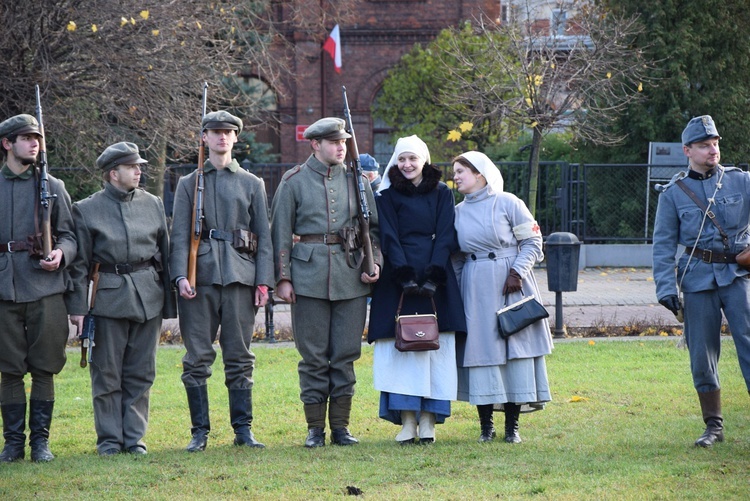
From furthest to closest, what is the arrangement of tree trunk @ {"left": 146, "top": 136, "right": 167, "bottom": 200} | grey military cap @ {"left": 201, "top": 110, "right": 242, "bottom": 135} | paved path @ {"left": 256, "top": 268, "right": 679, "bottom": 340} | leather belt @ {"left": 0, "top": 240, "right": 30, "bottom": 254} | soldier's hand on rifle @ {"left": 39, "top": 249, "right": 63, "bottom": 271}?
tree trunk @ {"left": 146, "top": 136, "right": 167, "bottom": 200} → paved path @ {"left": 256, "top": 268, "right": 679, "bottom": 340} → grey military cap @ {"left": 201, "top": 110, "right": 242, "bottom": 135} → leather belt @ {"left": 0, "top": 240, "right": 30, "bottom": 254} → soldier's hand on rifle @ {"left": 39, "top": 249, "right": 63, "bottom": 271}

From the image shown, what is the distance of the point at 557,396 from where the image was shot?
913 cm

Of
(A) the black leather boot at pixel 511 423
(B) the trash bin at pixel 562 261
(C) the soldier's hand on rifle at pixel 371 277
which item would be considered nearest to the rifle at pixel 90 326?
(C) the soldier's hand on rifle at pixel 371 277

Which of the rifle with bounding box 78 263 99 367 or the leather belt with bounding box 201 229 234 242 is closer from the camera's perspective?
the rifle with bounding box 78 263 99 367

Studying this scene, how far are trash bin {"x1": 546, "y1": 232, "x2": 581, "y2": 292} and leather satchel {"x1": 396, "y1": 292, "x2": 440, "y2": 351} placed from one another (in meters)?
5.53

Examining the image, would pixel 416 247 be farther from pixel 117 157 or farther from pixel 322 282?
pixel 117 157

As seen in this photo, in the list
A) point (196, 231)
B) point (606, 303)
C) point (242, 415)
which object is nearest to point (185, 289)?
point (196, 231)

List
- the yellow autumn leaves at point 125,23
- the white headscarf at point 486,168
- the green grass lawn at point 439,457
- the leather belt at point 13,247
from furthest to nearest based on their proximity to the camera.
Result: the yellow autumn leaves at point 125,23 < the white headscarf at point 486,168 < the leather belt at point 13,247 < the green grass lawn at point 439,457

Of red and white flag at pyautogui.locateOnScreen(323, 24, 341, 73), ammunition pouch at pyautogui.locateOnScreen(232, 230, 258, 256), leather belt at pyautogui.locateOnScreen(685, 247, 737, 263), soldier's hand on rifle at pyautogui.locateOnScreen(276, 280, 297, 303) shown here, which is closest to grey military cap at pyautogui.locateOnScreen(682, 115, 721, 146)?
leather belt at pyautogui.locateOnScreen(685, 247, 737, 263)

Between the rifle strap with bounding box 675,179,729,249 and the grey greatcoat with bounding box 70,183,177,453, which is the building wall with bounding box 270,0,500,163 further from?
the rifle strap with bounding box 675,179,729,249

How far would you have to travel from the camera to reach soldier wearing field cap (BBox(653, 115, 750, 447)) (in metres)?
6.97

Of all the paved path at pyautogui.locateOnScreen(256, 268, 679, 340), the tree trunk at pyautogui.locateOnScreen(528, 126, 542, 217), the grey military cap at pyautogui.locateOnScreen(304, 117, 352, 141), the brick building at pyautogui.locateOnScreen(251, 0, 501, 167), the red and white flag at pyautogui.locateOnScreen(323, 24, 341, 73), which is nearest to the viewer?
the grey military cap at pyautogui.locateOnScreen(304, 117, 352, 141)

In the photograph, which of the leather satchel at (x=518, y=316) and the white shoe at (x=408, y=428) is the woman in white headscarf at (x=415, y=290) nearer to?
the white shoe at (x=408, y=428)

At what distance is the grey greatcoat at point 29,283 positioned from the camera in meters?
6.95

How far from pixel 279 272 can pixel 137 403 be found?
4.33 ft
